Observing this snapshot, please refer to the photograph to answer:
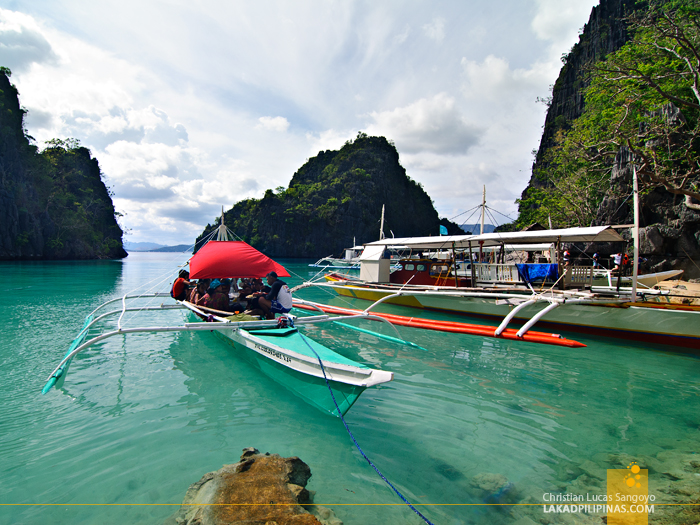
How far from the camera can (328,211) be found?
81312 millimetres

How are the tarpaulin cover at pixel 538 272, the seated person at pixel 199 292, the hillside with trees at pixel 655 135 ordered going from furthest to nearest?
the hillside with trees at pixel 655 135 → the tarpaulin cover at pixel 538 272 → the seated person at pixel 199 292

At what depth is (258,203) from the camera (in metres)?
82.7

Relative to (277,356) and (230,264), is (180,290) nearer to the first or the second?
(230,264)

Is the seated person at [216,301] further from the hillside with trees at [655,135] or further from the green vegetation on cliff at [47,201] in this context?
the green vegetation on cliff at [47,201]

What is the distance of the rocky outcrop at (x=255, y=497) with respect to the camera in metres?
2.66

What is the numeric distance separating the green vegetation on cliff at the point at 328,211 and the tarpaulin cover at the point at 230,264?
7292 centimetres

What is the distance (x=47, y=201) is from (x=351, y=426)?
215 ft

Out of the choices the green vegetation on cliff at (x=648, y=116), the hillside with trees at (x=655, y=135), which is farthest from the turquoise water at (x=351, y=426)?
the hillside with trees at (x=655, y=135)

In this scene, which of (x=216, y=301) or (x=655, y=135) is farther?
(x=655, y=135)

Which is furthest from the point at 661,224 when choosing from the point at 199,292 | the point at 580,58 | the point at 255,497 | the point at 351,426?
the point at 580,58

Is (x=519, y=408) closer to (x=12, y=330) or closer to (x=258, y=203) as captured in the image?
(x=12, y=330)

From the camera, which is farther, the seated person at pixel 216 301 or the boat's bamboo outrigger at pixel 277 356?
the seated person at pixel 216 301

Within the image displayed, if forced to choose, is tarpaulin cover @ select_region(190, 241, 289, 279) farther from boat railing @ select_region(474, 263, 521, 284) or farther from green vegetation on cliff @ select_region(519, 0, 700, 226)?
green vegetation on cliff @ select_region(519, 0, 700, 226)

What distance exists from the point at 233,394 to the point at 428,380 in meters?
3.58
